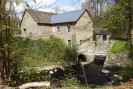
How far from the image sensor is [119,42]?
3144 cm

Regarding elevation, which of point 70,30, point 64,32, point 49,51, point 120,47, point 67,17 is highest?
point 67,17

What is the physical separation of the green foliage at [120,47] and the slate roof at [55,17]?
7.93 m

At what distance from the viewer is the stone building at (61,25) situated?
34.9 metres

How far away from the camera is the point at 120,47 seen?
2947 cm

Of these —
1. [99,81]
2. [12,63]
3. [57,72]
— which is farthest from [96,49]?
[12,63]

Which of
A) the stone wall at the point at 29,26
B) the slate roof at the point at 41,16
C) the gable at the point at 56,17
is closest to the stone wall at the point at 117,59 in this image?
the gable at the point at 56,17

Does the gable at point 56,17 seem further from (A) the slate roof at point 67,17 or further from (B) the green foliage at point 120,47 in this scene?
(B) the green foliage at point 120,47

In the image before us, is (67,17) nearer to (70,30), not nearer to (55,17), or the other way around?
(70,30)

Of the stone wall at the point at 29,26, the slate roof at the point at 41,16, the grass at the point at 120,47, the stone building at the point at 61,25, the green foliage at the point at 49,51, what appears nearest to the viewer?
the green foliage at the point at 49,51

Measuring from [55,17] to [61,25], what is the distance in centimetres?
366

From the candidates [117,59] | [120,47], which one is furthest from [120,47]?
[117,59]

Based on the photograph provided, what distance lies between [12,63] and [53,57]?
1588 cm

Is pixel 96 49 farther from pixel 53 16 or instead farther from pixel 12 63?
pixel 12 63

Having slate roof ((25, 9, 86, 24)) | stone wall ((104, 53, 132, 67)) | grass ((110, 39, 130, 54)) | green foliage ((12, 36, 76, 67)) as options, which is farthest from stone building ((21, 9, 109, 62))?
stone wall ((104, 53, 132, 67))
